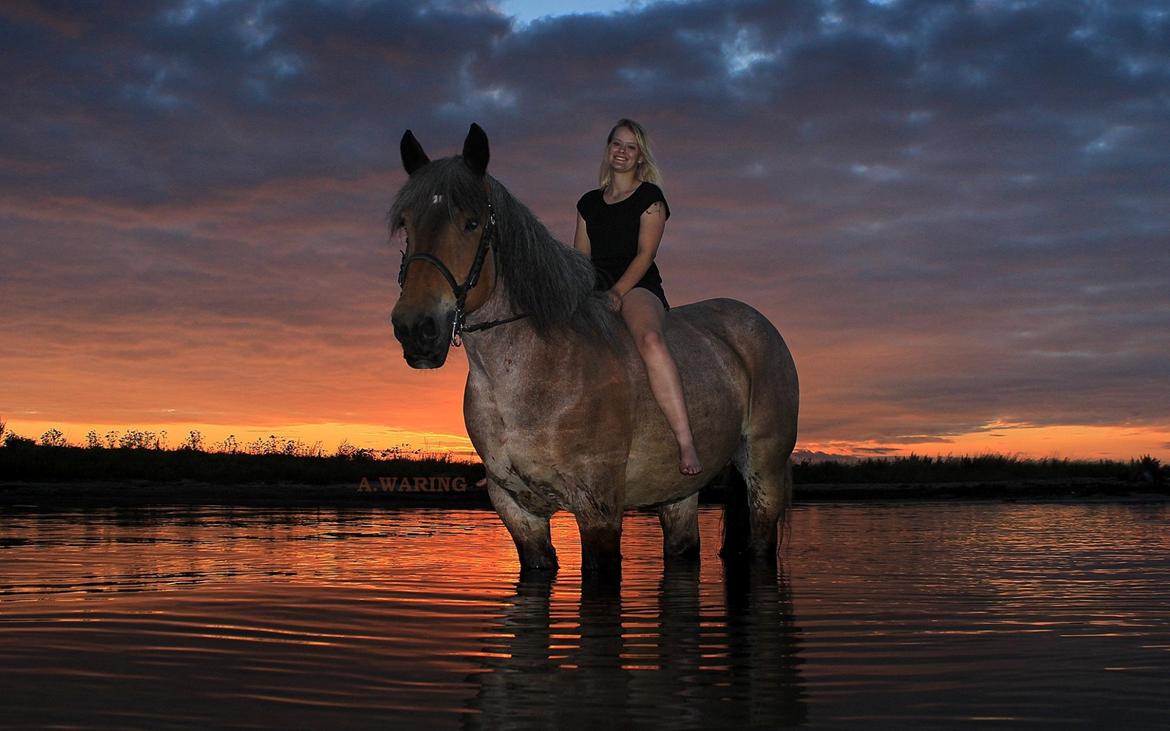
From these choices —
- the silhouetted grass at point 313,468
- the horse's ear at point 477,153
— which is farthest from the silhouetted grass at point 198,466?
the horse's ear at point 477,153

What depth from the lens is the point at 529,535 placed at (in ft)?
23.2

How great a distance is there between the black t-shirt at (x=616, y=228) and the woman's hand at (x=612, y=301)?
12.9 inches

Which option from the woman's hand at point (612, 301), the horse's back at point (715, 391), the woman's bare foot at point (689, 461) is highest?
the woman's hand at point (612, 301)

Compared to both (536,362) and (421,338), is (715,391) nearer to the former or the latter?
(536,362)

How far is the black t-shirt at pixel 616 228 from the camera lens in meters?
6.95

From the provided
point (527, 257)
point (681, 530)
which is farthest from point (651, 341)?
point (681, 530)

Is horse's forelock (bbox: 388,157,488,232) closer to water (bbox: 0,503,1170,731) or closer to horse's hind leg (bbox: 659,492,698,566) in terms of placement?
water (bbox: 0,503,1170,731)

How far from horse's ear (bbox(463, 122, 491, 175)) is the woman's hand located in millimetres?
1308

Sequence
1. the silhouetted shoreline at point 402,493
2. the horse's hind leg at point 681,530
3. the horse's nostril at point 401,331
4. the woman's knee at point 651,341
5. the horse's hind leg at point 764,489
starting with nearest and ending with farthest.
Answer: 1. the horse's nostril at point 401,331
2. the woman's knee at point 651,341
3. the horse's hind leg at point 764,489
4. the horse's hind leg at point 681,530
5. the silhouetted shoreline at point 402,493

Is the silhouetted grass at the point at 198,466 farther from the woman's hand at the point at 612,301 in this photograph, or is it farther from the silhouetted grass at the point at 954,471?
the woman's hand at the point at 612,301

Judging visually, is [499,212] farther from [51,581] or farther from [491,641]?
[51,581]

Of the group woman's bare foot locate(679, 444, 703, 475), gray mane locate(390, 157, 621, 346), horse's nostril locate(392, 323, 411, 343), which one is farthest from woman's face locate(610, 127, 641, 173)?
horse's nostril locate(392, 323, 411, 343)

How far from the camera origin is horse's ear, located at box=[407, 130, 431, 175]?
20.0 feet

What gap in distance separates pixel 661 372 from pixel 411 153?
78.3 inches
